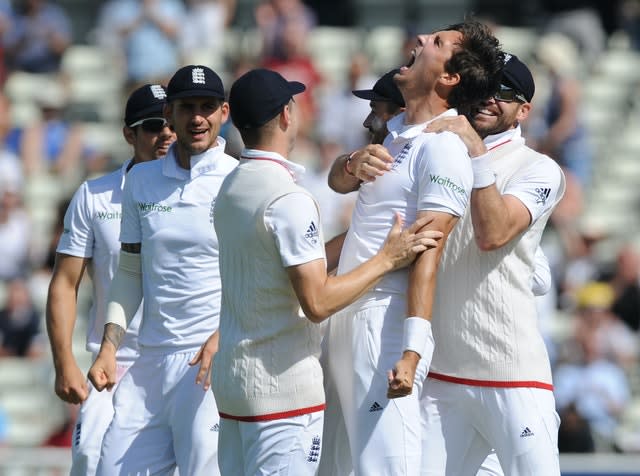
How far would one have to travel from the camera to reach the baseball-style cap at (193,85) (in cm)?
672

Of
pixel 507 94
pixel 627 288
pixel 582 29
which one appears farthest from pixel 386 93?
pixel 582 29

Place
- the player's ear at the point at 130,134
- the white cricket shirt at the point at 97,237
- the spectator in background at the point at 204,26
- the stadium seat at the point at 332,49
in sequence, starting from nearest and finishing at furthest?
the white cricket shirt at the point at 97,237
the player's ear at the point at 130,134
the spectator in background at the point at 204,26
the stadium seat at the point at 332,49

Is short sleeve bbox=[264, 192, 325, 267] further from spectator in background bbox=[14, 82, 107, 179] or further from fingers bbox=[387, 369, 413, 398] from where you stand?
spectator in background bbox=[14, 82, 107, 179]

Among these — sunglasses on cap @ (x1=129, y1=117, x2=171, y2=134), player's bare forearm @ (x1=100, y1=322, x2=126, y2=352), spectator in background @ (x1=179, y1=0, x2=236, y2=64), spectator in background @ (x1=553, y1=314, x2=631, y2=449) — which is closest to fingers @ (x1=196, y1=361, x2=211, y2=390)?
player's bare forearm @ (x1=100, y1=322, x2=126, y2=352)

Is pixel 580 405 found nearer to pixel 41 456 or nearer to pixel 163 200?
pixel 41 456

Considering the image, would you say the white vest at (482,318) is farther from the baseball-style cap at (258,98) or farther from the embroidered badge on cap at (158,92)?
the embroidered badge on cap at (158,92)

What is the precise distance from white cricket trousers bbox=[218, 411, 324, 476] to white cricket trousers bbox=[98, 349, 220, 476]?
804mm

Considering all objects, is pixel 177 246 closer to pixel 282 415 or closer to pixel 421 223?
pixel 282 415

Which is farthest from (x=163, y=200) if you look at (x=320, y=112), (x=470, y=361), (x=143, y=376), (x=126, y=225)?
(x=320, y=112)

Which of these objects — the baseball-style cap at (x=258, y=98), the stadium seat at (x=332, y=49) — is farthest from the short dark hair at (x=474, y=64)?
the stadium seat at (x=332, y=49)

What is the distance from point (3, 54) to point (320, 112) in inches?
152

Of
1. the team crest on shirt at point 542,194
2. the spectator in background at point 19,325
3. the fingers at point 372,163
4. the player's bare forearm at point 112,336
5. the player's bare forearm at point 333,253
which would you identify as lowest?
the spectator in background at point 19,325

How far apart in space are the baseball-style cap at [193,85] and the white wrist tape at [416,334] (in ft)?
5.48

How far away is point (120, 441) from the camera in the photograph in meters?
6.84
